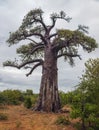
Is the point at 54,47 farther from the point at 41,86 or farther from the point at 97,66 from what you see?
the point at 97,66

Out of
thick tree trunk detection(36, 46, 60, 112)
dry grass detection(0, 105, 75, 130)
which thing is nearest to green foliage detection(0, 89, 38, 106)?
thick tree trunk detection(36, 46, 60, 112)

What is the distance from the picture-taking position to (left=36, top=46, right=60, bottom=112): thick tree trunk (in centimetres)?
3203

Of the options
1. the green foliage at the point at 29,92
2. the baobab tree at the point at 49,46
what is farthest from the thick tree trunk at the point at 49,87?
the green foliage at the point at 29,92

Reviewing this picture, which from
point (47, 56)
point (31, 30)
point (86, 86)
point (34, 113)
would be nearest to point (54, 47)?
point (47, 56)

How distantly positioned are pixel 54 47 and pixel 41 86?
3269 mm

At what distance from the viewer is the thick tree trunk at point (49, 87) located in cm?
3203

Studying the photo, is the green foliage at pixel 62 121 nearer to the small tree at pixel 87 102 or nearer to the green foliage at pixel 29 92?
the small tree at pixel 87 102

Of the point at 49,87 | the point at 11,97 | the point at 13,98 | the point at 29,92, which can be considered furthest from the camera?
the point at 29,92

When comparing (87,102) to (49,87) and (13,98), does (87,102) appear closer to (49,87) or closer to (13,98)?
(49,87)

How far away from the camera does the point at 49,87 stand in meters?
32.5

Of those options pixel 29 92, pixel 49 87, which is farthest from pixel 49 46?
pixel 29 92

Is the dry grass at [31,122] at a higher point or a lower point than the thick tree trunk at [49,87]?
lower

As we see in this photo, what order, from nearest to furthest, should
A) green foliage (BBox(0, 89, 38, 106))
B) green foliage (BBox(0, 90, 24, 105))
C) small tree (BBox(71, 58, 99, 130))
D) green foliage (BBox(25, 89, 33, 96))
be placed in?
1. small tree (BBox(71, 58, 99, 130))
2. green foliage (BBox(0, 89, 38, 106))
3. green foliage (BBox(0, 90, 24, 105))
4. green foliage (BBox(25, 89, 33, 96))

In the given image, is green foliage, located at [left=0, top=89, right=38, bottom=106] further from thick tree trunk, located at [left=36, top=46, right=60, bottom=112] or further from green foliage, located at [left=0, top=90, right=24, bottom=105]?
thick tree trunk, located at [left=36, top=46, right=60, bottom=112]
